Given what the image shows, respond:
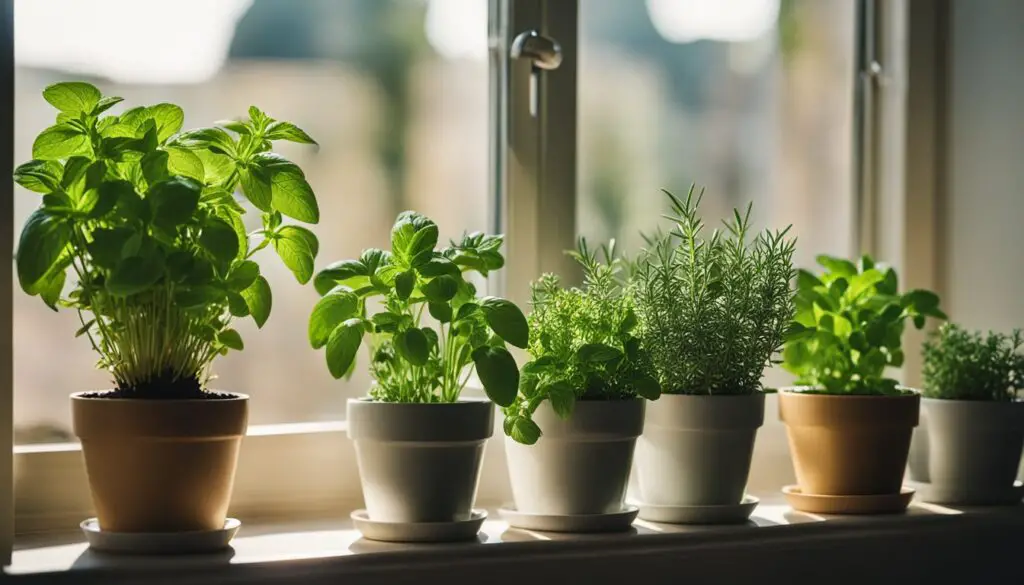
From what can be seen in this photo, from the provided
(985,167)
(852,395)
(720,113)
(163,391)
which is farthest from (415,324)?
(985,167)

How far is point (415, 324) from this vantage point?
129 centimetres

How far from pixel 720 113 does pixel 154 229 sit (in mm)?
934

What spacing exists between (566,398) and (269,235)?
0.37 meters

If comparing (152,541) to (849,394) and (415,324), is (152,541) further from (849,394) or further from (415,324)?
(849,394)

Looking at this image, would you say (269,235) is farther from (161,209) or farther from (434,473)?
(434,473)

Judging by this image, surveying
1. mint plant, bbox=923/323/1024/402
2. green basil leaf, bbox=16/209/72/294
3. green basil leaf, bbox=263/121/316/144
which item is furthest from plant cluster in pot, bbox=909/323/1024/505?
green basil leaf, bbox=16/209/72/294

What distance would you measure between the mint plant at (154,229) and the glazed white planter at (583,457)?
34cm

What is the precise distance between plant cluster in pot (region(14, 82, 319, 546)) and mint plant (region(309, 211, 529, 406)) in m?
0.08

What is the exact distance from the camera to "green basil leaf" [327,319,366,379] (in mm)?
1222

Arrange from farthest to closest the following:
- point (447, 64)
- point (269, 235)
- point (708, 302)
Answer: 1. point (447, 64)
2. point (708, 302)
3. point (269, 235)

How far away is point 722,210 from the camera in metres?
1.75

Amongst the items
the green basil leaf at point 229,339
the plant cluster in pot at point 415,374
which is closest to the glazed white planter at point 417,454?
the plant cluster in pot at point 415,374

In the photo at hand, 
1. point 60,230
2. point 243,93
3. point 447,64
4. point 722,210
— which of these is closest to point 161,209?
point 60,230

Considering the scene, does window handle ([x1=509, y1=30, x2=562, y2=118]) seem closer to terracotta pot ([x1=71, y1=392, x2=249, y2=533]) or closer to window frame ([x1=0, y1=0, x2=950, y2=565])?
window frame ([x1=0, y1=0, x2=950, y2=565])
